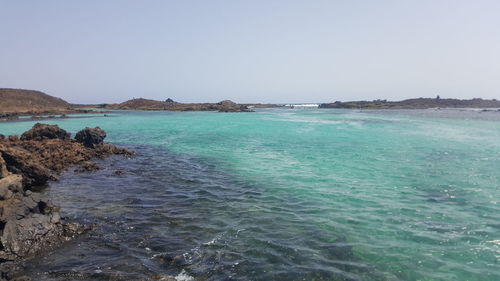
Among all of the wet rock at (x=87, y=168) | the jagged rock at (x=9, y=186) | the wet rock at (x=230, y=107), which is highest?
the wet rock at (x=230, y=107)

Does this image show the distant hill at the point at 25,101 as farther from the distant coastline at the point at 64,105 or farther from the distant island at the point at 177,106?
the distant island at the point at 177,106

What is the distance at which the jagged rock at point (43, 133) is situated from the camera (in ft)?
95.2

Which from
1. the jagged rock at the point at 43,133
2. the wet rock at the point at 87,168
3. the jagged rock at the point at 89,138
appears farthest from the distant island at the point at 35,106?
the wet rock at the point at 87,168

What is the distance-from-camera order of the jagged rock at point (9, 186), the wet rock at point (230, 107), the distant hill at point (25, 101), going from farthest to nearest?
the wet rock at point (230, 107) < the distant hill at point (25, 101) < the jagged rock at point (9, 186)

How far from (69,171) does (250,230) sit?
48.6 ft

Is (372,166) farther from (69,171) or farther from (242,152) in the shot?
(69,171)

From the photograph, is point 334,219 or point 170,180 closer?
point 334,219

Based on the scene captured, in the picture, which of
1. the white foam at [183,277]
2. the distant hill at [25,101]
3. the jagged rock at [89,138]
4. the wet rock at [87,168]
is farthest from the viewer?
the distant hill at [25,101]

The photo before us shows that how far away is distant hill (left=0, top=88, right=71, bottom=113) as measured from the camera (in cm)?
8500

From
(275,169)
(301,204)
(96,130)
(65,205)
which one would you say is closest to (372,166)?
(275,169)

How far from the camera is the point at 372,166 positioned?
76.0 feet

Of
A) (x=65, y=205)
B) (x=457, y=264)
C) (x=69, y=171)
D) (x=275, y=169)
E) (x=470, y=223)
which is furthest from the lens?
(x=275, y=169)

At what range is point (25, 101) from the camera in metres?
95.8

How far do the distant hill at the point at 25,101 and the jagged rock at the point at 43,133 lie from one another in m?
64.3
